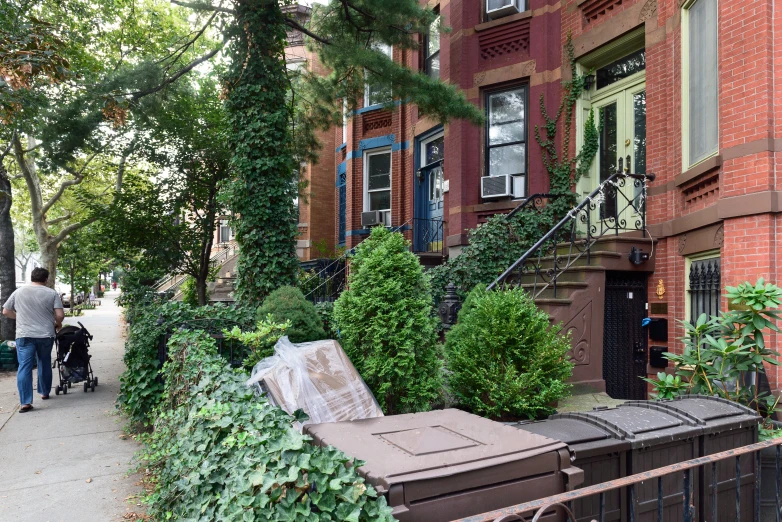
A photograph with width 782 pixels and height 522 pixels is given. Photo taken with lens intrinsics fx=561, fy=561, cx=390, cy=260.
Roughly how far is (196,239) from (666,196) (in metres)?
10.1

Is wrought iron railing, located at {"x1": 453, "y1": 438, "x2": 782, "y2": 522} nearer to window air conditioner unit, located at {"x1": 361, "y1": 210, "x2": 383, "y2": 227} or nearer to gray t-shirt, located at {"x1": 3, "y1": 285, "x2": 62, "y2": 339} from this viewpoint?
gray t-shirt, located at {"x1": 3, "y1": 285, "x2": 62, "y2": 339}

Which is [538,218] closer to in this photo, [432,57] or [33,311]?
[432,57]

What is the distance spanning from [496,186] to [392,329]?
274 inches

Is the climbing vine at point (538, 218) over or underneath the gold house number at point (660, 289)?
over

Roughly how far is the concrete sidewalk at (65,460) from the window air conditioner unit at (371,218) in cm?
893

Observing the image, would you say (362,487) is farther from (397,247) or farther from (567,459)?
(397,247)

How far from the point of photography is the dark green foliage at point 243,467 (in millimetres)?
2215

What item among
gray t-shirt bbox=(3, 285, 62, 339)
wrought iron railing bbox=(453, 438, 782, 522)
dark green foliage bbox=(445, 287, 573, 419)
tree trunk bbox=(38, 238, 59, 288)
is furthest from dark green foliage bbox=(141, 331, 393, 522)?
tree trunk bbox=(38, 238, 59, 288)

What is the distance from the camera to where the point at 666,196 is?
26.9 feet

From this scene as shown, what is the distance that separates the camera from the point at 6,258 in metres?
12.2

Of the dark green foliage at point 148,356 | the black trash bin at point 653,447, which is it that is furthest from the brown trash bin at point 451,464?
the dark green foliage at point 148,356

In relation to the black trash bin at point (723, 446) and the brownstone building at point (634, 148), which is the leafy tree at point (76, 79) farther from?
the black trash bin at point (723, 446)

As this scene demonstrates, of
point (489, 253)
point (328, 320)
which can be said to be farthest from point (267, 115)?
point (489, 253)

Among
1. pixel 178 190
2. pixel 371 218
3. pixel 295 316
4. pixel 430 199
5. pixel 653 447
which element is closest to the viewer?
Answer: pixel 653 447
